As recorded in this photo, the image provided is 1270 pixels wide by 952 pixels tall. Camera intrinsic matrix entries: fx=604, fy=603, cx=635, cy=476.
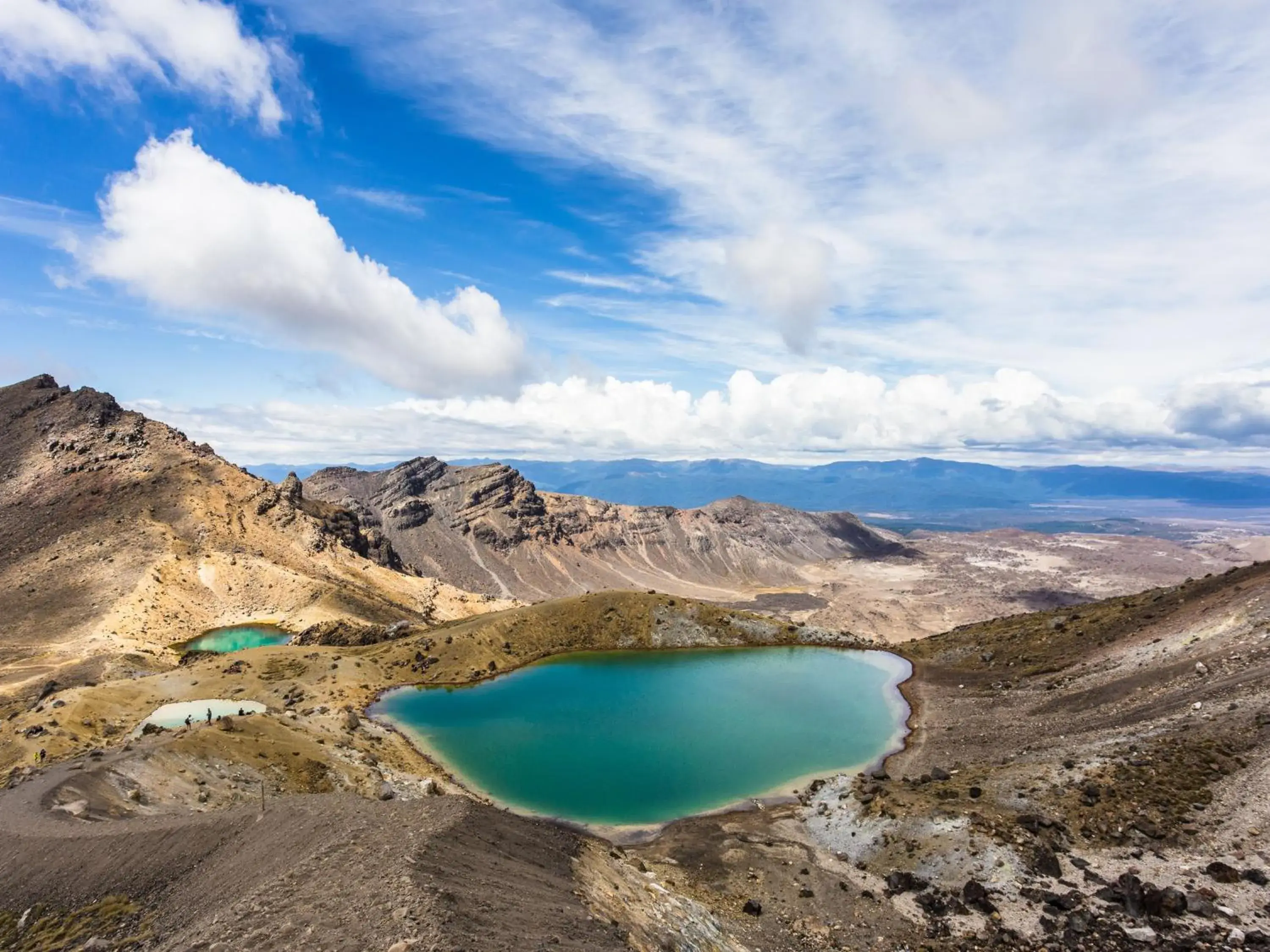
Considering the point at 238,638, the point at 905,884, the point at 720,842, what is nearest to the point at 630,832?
the point at 720,842

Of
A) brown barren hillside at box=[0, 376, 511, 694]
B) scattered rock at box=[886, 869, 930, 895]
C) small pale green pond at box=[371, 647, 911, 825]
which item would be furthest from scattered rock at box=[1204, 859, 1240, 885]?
brown barren hillside at box=[0, 376, 511, 694]

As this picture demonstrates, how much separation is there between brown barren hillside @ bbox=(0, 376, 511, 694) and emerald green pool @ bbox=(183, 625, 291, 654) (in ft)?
6.47

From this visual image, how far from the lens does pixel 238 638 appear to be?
8694cm

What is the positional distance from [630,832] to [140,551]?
9678cm

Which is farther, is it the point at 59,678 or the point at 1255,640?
the point at 59,678

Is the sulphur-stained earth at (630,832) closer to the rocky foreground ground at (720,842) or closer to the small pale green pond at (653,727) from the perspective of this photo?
the rocky foreground ground at (720,842)

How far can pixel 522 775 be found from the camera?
46.0 metres

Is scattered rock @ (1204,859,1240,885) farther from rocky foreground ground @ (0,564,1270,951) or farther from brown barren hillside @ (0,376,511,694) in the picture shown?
brown barren hillside @ (0,376,511,694)

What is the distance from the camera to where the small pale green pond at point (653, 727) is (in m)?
43.8

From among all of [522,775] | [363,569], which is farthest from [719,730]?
[363,569]

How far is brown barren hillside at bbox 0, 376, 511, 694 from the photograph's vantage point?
260ft

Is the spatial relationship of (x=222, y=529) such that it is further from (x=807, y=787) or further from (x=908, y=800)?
(x=908, y=800)

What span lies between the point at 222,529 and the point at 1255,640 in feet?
451

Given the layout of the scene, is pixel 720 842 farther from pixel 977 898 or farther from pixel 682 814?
pixel 977 898
